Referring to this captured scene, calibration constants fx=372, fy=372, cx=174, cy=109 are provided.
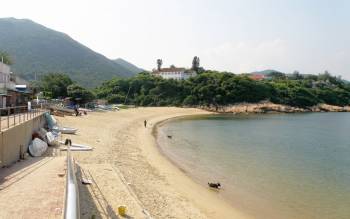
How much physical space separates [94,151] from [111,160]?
8.79 ft

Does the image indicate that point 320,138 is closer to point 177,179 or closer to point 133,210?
point 177,179

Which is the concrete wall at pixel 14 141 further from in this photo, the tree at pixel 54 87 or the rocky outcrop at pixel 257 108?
the rocky outcrop at pixel 257 108

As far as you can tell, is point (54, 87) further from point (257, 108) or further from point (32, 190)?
point (257, 108)

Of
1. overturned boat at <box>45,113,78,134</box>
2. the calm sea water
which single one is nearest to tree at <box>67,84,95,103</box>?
the calm sea water

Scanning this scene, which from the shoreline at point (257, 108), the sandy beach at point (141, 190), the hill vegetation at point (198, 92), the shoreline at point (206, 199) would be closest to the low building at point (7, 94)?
the sandy beach at point (141, 190)

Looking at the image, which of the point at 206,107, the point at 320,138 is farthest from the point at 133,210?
the point at 206,107

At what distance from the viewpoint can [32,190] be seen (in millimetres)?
13453

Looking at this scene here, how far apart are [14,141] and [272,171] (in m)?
18.3

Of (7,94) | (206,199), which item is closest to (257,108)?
(7,94)

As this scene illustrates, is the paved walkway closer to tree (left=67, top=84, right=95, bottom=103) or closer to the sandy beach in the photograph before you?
the sandy beach

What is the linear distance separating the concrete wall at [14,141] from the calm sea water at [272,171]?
433 inches

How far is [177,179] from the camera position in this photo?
75.9ft

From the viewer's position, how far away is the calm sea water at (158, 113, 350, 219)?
65.3 ft

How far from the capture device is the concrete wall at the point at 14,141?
17391 millimetres
